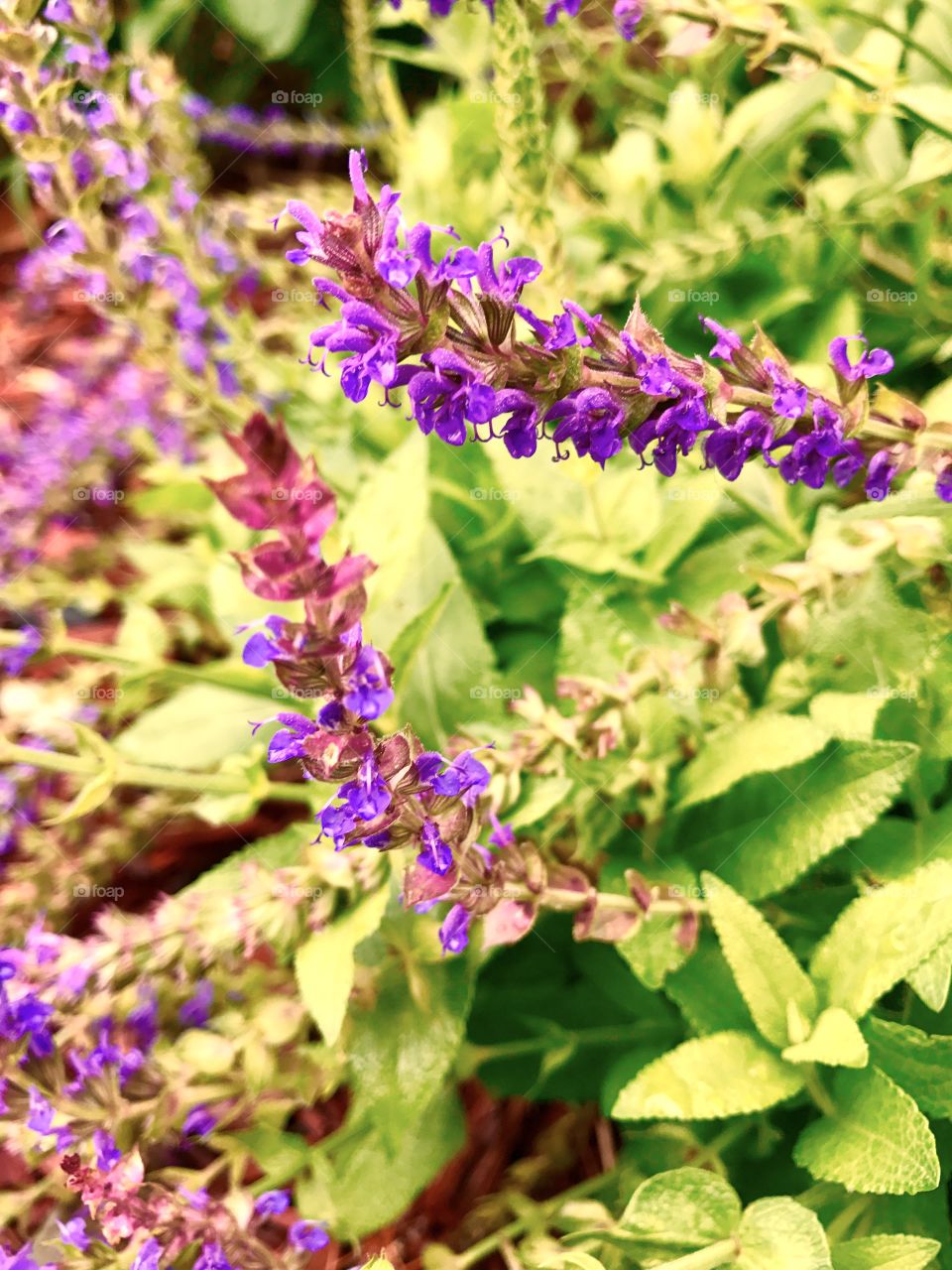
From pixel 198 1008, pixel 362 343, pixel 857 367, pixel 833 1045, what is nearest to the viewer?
pixel 362 343

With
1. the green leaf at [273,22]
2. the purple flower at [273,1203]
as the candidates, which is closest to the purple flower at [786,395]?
the purple flower at [273,1203]

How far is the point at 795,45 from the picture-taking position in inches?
41.9

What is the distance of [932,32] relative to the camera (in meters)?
1.43

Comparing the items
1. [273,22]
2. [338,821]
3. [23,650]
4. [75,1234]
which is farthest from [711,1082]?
[273,22]

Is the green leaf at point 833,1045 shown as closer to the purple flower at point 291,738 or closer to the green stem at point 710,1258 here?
the green stem at point 710,1258

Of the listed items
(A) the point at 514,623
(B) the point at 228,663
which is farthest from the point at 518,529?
(B) the point at 228,663

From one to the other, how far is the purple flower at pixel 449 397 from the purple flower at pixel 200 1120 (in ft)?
2.70

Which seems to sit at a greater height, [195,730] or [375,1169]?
[195,730]

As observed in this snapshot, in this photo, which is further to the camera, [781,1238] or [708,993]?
[708,993]

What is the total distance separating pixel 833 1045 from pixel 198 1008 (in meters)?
0.73

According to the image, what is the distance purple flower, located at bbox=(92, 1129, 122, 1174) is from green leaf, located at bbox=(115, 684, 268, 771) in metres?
0.47

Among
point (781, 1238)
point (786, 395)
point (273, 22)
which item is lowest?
point (781, 1238)

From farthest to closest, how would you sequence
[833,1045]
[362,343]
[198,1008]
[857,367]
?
[198,1008] → [833,1045] → [857,367] → [362,343]

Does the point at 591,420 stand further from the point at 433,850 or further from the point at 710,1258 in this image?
the point at 710,1258
